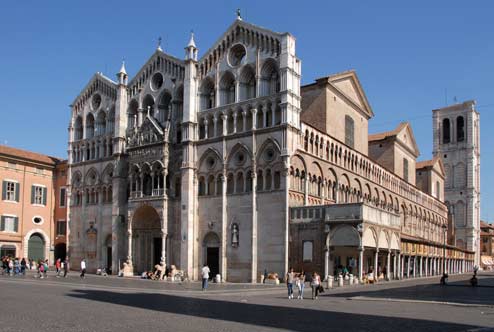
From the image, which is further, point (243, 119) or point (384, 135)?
point (384, 135)

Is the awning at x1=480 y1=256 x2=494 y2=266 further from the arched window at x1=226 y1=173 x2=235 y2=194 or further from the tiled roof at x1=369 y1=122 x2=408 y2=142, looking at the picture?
the arched window at x1=226 y1=173 x2=235 y2=194

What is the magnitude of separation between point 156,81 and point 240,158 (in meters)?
14.0

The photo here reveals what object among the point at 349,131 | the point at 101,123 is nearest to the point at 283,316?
the point at 349,131

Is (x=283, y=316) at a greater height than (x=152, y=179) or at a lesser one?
lesser

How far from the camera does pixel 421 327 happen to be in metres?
17.7

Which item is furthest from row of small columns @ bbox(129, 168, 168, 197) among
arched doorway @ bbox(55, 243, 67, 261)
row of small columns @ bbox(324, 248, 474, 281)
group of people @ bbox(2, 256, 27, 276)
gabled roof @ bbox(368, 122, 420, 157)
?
gabled roof @ bbox(368, 122, 420, 157)

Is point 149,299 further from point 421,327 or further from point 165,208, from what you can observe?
point 165,208

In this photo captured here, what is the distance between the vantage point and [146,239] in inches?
2108

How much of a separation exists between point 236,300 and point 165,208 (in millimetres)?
23381

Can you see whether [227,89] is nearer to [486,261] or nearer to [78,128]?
[78,128]

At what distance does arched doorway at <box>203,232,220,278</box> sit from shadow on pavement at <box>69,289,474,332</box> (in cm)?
2083

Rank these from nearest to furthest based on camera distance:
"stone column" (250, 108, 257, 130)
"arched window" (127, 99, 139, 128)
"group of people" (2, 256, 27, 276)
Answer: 1. "stone column" (250, 108, 257, 130)
2. "group of people" (2, 256, 27, 276)
3. "arched window" (127, 99, 139, 128)

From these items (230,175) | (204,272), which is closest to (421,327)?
(204,272)

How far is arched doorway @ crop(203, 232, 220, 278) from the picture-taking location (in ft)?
157
